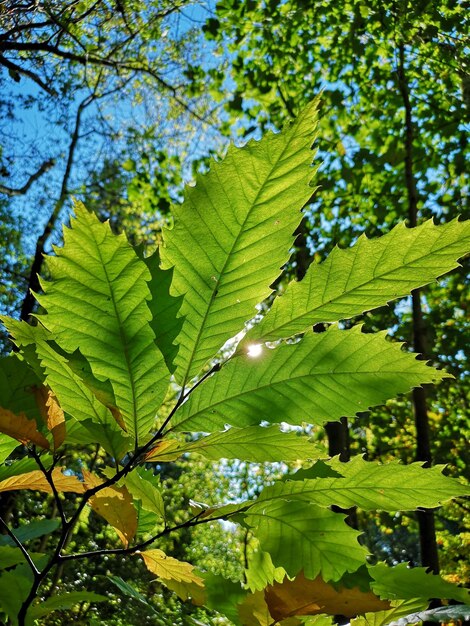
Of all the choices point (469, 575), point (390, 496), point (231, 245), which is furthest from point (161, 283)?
point (469, 575)

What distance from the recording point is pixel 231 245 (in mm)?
448

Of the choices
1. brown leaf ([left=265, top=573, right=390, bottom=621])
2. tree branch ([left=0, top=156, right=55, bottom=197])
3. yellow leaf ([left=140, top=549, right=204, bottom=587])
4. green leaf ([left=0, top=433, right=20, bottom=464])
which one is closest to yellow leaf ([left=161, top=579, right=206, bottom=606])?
yellow leaf ([left=140, top=549, right=204, bottom=587])

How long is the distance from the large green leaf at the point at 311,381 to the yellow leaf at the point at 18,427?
0.12m

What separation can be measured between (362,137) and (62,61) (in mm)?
6254

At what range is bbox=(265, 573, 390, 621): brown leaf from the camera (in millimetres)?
440

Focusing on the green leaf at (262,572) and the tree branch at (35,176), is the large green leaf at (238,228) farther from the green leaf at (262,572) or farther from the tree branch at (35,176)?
the tree branch at (35,176)

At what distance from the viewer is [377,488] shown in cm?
49

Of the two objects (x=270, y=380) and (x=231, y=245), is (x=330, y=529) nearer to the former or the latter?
(x=270, y=380)

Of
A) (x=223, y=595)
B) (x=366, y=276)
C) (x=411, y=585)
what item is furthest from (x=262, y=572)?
(x=366, y=276)

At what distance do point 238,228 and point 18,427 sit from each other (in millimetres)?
245

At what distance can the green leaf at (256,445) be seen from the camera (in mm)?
483

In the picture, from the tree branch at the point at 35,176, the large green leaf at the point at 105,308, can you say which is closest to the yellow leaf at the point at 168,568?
the large green leaf at the point at 105,308

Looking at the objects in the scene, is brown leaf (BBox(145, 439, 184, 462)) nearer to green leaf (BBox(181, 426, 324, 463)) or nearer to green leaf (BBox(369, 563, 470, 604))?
green leaf (BBox(181, 426, 324, 463))

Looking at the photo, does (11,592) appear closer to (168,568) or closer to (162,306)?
(168,568)
